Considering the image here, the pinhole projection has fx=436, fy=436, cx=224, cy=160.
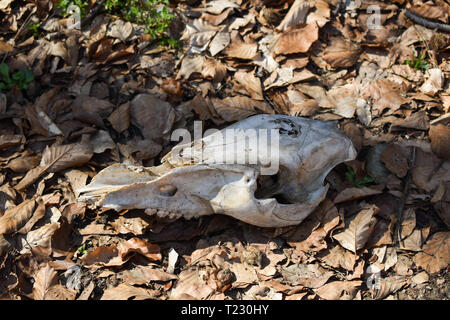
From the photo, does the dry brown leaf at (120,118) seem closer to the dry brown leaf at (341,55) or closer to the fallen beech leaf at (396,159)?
the dry brown leaf at (341,55)

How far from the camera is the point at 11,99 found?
13.0 feet

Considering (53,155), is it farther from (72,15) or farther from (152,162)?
(72,15)

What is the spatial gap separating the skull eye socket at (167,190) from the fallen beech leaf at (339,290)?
120cm

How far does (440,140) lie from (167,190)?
223 centimetres

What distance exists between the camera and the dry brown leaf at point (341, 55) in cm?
407

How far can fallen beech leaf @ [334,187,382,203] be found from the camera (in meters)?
3.30

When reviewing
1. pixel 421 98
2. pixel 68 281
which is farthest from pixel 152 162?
pixel 421 98

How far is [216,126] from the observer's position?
3814mm

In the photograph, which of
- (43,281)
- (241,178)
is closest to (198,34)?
(241,178)

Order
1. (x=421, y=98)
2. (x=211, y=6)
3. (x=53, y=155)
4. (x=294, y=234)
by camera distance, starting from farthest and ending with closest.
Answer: (x=211, y=6)
(x=421, y=98)
(x=53, y=155)
(x=294, y=234)

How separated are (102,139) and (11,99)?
3.24 ft

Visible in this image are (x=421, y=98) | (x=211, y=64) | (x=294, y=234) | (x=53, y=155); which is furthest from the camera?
A: (x=211, y=64)

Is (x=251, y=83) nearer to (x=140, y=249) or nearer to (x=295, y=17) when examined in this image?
(x=295, y=17)

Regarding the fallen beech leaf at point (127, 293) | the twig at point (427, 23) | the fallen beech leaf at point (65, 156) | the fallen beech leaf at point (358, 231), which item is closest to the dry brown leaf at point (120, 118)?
the fallen beech leaf at point (65, 156)
